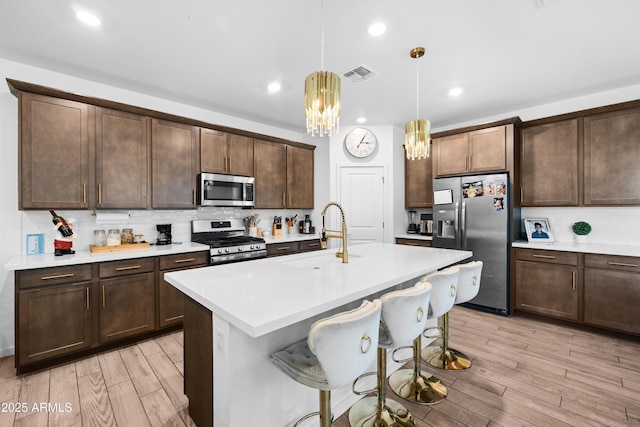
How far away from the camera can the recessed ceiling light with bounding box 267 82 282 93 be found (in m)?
3.18

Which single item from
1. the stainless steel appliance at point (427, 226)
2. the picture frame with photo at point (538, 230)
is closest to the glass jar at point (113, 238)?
the stainless steel appliance at point (427, 226)

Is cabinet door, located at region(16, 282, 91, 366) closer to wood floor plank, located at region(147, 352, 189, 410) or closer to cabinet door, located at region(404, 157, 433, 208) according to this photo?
wood floor plank, located at region(147, 352, 189, 410)

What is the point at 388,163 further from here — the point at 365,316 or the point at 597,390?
the point at 365,316

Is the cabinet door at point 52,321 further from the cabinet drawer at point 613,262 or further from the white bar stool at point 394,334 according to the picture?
the cabinet drawer at point 613,262

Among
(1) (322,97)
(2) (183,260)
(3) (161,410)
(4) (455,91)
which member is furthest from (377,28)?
(3) (161,410)

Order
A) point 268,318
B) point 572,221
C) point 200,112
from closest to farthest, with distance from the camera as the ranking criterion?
point 268,318 < point 572,221 < point 200,112

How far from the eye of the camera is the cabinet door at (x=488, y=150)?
3670 millimetres

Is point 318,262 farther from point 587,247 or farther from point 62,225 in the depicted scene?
point 587,247

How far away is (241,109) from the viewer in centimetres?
397

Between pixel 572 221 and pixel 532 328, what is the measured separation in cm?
149

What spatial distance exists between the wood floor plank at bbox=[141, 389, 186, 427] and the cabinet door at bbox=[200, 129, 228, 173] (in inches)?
96.1

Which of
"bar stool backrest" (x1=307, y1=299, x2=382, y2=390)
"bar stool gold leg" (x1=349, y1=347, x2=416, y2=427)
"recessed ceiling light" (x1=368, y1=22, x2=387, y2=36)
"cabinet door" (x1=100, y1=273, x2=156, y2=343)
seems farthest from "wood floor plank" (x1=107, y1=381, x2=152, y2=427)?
"recessed ceiling light" (x1=368, y1=22, x2=387, y2=36)

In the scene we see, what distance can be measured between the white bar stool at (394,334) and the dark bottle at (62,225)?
284 centimetres

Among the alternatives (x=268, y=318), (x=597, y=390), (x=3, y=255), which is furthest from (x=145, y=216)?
(x=597, y=390)
